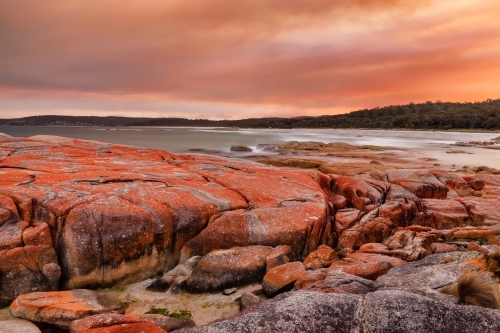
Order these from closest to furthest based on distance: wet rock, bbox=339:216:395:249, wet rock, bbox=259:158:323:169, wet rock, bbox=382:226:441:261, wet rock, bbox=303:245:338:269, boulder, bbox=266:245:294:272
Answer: boulder, bbox=266:245:294:272 → wet rock, bbox=303:245:338:269 → wet rock, bbox=382:226:441:261 → wet rock, bbox=339:216:395:249 → wet rock, bbox=259:158:323:169

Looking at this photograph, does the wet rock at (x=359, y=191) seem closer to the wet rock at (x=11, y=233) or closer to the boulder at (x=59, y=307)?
the boulder at (x=59, y=307)

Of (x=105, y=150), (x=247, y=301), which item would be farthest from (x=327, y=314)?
(x=105, y=150)

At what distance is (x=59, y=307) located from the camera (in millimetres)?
7473

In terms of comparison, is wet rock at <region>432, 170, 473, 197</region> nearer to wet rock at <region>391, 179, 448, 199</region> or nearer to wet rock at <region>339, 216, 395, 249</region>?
wet rock at <region>391, 179, 448, 199</region>

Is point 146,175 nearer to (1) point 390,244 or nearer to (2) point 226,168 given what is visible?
(2) point 226,168

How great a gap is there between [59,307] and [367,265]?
7.29m

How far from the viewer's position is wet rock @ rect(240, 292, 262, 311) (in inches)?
328

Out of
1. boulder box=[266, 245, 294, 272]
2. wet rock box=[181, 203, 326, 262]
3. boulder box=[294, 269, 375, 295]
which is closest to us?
boulder box=[294, 269, 375, 295]

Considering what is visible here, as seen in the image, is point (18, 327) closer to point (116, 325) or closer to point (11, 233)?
point (116, 325)

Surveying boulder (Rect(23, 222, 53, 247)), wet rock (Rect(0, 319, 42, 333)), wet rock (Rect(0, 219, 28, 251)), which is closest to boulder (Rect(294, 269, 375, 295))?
wet rock (Rect(0, 319, 42, 333))

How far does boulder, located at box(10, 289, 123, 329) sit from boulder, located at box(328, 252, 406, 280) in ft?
18.4

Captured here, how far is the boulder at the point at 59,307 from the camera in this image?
7.38m

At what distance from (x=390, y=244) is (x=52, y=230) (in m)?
10.1

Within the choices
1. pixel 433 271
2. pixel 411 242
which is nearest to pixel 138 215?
pixel 433 271
